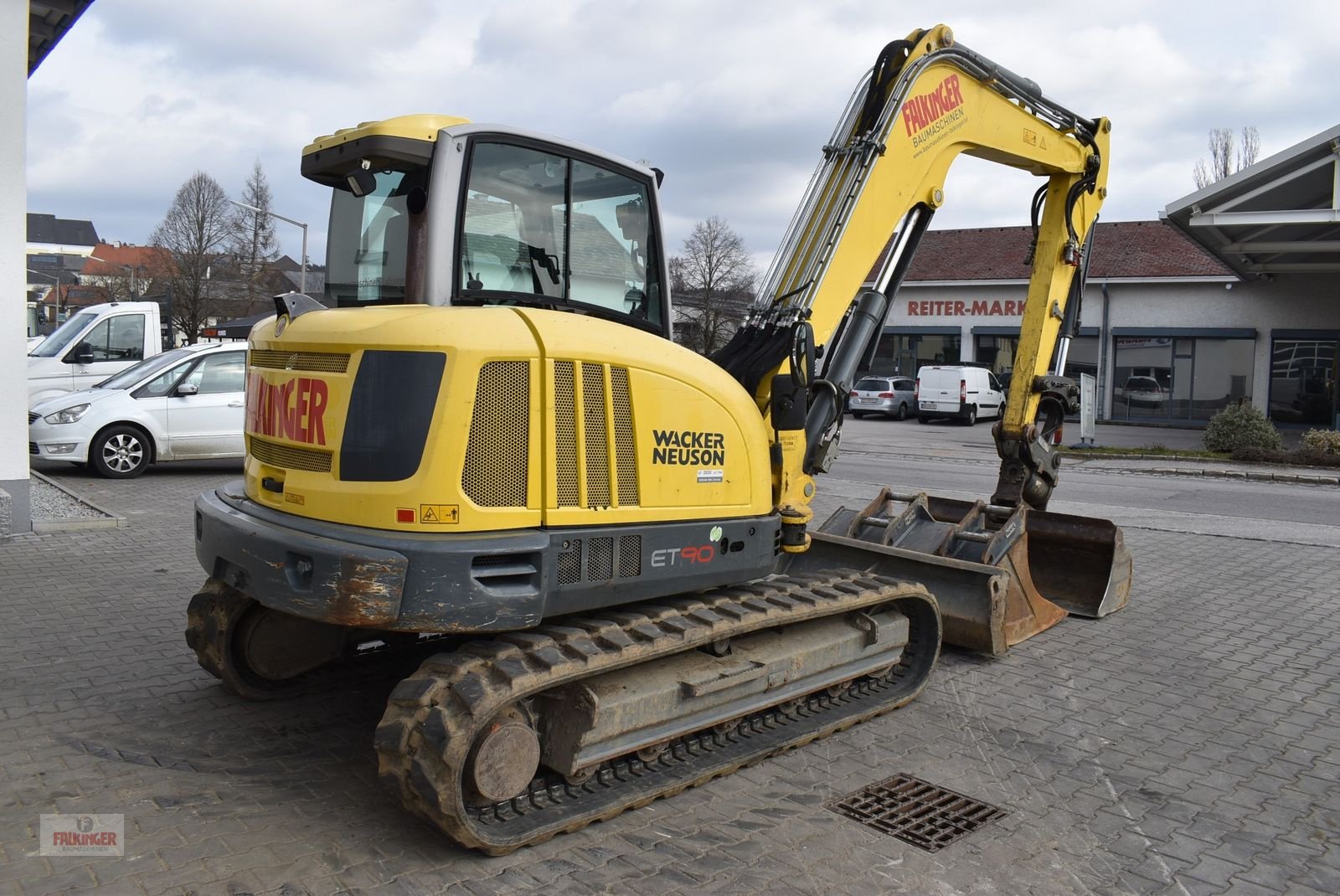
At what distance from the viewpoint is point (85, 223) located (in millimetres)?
140375

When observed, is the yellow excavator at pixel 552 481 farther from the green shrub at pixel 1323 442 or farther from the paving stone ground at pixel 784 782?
the green shrub at pixel 1323 442

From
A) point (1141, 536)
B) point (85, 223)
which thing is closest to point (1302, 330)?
point (1141, 536)

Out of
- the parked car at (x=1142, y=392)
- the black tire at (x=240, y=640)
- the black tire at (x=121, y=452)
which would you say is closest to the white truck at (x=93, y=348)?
the black tire at (x=121, y=452)

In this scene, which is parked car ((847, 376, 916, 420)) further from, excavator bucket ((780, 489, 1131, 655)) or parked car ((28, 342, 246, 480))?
excavator bucket ((780, 489, 1131, 655))

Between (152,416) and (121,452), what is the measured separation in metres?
0.60

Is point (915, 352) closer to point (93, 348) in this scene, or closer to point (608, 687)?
point (93, 348)

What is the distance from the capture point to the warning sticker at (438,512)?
12.9 feet

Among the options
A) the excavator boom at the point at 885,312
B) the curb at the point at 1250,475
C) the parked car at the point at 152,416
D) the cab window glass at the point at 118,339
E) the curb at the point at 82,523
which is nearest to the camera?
the excavator boom at the point at 885,312

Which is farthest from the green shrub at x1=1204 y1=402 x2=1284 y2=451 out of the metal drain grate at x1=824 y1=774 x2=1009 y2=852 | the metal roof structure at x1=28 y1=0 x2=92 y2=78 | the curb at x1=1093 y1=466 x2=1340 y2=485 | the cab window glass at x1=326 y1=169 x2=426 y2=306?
the metal roof structure at x1=28 y1=0 x2=92 y2=78

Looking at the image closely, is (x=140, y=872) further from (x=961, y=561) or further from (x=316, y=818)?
(x=961, y=561)

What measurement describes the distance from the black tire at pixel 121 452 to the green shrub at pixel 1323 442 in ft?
66.8

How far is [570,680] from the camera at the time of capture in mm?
4035

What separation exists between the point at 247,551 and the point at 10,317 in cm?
624

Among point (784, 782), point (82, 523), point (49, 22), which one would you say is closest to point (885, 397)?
point (49, 22)
